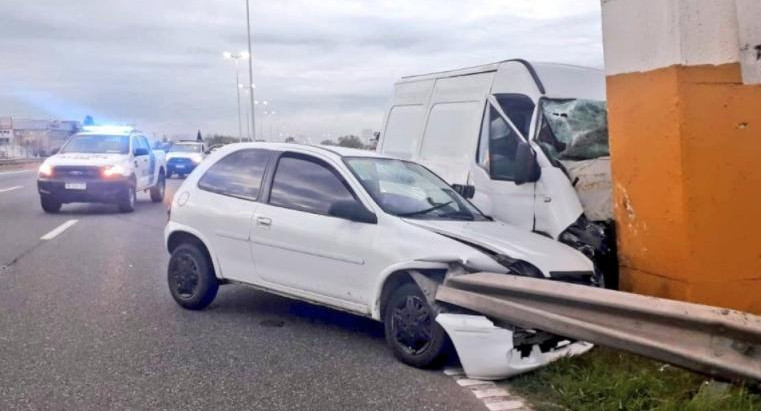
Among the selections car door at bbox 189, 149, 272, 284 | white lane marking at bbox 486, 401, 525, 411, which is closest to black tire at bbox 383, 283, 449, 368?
white lane marking at bbox 486, 401, 525, 411

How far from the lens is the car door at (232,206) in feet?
20.7

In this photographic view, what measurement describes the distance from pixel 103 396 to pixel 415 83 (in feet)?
19.6

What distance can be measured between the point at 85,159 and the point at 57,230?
11.0ft

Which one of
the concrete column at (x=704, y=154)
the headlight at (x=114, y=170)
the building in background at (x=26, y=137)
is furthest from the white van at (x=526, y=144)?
the building in background at (x=26, y=137)

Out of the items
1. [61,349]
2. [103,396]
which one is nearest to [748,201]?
[103,396]

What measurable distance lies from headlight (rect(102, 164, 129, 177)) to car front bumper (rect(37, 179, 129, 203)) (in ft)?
0.50

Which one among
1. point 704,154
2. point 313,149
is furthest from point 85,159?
point 704,154

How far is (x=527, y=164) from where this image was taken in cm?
693

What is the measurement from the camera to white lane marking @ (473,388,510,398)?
14.8 ft

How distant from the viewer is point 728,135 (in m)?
5.54

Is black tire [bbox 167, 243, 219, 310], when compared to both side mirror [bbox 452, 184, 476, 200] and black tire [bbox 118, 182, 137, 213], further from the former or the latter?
black tire [bbox 118, 182, 137, 213]

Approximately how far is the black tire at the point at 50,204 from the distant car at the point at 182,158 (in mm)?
16739

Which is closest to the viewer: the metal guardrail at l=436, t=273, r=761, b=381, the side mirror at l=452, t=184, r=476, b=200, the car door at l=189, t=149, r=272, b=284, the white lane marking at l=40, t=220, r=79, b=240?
the metal guardrail at l=436, t=273, r=761, b=381

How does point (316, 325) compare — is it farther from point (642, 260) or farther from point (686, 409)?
point (686, 409)
